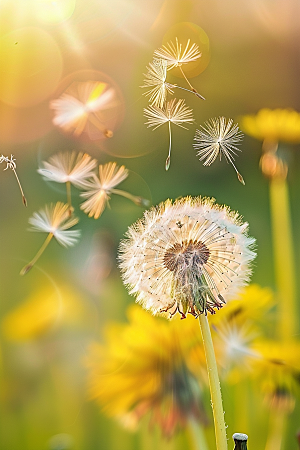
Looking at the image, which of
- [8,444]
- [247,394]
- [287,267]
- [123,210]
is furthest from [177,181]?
[8,444]

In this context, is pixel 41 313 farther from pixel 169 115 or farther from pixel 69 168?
pixel 169 115

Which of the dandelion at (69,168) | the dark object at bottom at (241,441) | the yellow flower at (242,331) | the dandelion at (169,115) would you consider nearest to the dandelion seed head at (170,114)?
the dandelion at (169,115)

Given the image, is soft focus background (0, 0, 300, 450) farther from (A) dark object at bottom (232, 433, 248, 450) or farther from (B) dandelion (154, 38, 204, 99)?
(A) dark object at bottom (232, 433, 248, 450)

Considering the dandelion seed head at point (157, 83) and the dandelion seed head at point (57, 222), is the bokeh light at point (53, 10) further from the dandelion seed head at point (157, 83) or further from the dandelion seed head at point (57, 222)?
the dandelion seed head at point (57, 222)

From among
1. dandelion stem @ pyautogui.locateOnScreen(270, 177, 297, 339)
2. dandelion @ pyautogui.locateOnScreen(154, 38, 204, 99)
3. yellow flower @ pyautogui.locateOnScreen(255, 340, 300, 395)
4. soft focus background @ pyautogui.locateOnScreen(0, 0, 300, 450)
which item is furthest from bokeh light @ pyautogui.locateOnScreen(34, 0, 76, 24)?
yellow flower @ pyautogui.locateOnScreen(255, 340, 300, 395)

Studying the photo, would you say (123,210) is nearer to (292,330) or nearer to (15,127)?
(15,127)

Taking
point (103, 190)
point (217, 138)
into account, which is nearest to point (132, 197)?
point (103, 190)
